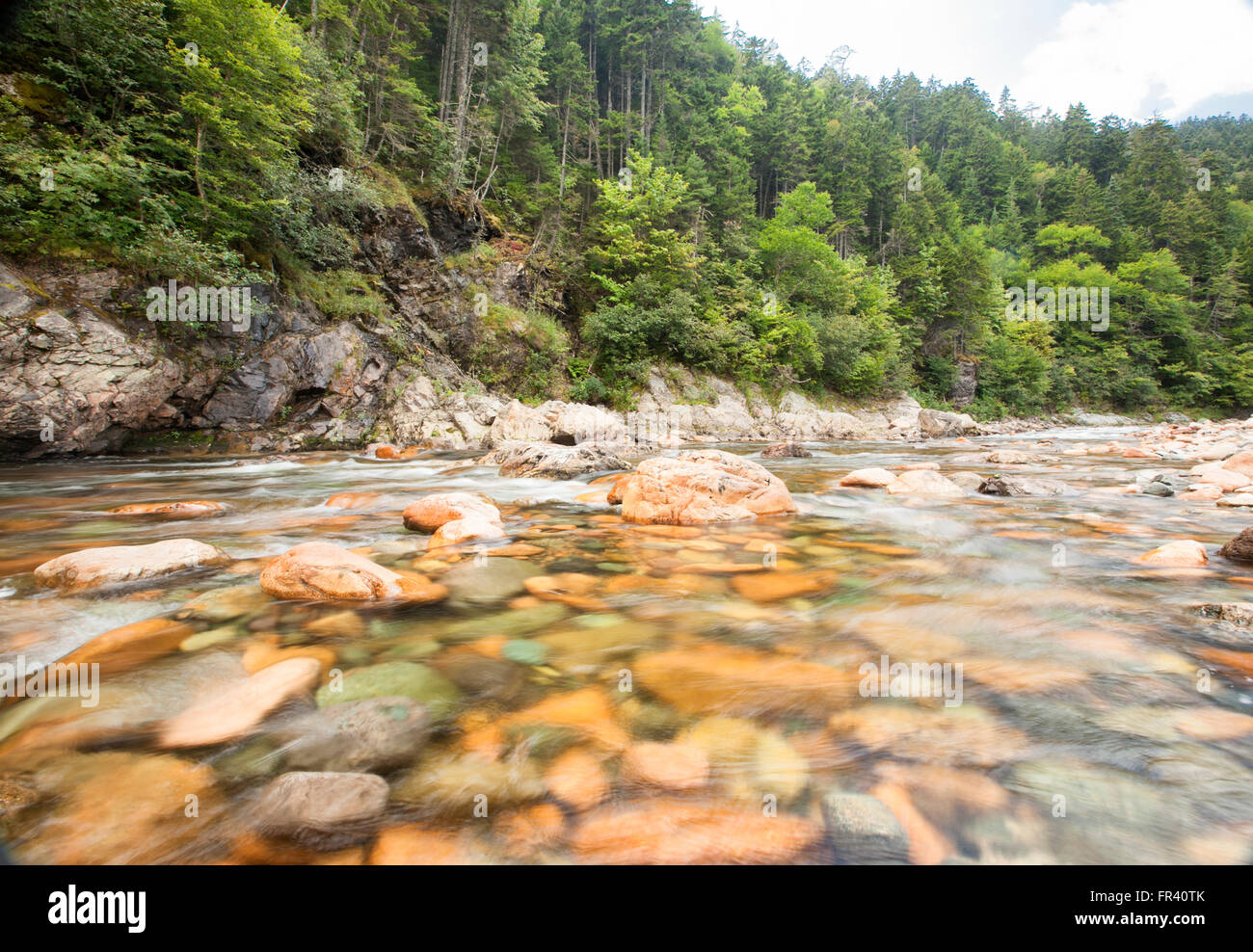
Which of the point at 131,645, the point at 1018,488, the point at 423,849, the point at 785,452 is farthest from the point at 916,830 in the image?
the point at 785,452

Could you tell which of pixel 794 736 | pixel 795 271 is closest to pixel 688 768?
pixel 794 736

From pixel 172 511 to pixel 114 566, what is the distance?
107 inches

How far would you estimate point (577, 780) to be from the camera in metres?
1.53

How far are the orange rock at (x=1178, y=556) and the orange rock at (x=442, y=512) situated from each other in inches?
205

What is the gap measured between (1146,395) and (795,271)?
28407 millimetres

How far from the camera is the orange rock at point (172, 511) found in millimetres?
5156

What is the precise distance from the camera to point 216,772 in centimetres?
154

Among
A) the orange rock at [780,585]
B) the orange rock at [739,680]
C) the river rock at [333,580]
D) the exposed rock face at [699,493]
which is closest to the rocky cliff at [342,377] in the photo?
the exposed rock face at [699,493]

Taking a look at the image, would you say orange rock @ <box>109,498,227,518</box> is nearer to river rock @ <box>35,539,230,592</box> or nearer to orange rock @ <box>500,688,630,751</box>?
river rock @ <box>35,539,230,592</box>

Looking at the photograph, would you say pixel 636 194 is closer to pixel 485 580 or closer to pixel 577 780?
pixel 485 580

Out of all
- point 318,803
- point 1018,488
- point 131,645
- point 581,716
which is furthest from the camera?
point 1018,488

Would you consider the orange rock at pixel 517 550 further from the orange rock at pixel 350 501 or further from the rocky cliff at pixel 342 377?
the rocky cliff at pixel 342 377
